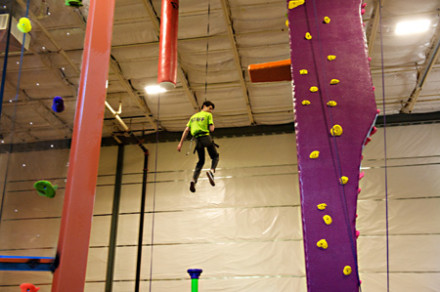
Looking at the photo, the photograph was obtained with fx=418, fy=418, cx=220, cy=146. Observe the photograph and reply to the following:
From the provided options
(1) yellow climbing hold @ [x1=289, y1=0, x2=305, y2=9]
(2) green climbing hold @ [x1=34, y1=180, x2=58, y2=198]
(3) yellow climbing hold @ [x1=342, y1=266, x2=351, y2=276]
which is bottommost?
(3) yellow climbing hold @ [x1=342, y1=266, x2=351, y2=276]

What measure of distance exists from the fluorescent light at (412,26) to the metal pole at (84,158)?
7195 mm

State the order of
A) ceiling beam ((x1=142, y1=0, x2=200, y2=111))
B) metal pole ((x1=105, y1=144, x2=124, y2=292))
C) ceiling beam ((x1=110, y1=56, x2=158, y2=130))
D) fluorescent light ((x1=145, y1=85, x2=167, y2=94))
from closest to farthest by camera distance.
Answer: ceiling beam ((x1=142, y1=0, x2=200, y2=111)), ceiling beam ((x1=110, y1=56, x2=158, y2=130)), fluorescent light ((x1=145, y1=85, x2=167, y2=94)), metal pole ((x1=105, y1=144, x2=124, y2=292))

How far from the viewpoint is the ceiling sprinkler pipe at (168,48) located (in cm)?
434

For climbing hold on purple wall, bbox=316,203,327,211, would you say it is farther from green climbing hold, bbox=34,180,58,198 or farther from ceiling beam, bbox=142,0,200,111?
ceiling beam, bbox=142,0,200,111

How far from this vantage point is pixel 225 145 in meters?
10.7

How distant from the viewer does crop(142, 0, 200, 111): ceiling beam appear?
23.4ft

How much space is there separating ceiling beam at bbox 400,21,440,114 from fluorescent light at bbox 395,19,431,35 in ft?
0.86

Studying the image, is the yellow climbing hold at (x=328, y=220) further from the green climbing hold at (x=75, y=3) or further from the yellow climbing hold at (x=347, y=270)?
the green climbing hold at (x=75, y=3)

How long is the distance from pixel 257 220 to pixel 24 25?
8436 mm

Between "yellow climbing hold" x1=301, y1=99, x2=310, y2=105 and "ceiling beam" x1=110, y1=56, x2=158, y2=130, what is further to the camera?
"ceiling beam" x1=110, y1=56, x2=158, y2=130

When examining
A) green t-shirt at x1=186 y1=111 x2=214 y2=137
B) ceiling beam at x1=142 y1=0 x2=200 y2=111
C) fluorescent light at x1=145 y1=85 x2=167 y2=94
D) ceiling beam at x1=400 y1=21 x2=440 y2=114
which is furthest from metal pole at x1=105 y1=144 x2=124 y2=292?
ceiling beam at x1=400 y1=21 x2=440 y2=114

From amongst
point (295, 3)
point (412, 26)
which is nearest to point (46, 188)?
point (295, 3)

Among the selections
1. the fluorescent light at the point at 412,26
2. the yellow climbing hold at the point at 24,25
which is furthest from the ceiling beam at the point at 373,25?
the yellow climbing hold at the point at 24,25

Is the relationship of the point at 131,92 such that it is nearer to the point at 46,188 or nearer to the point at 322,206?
the point at 322,206
